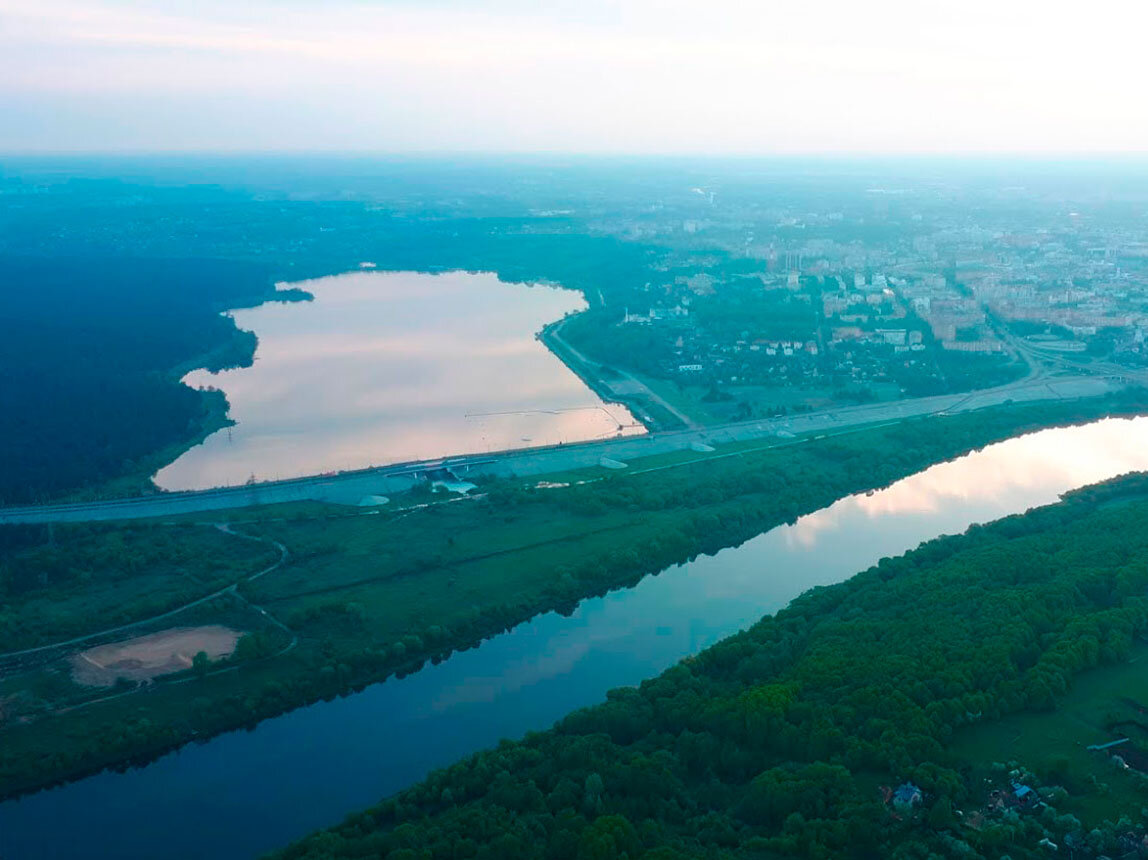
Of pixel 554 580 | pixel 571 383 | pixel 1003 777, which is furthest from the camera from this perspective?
pixel 571 383

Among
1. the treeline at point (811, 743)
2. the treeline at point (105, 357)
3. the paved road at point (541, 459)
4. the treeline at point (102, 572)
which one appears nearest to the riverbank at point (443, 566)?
the treeline at point (102, 572)

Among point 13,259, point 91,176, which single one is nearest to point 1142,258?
point 13,259

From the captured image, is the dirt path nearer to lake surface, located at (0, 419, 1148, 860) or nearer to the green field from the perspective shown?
lake surface, located at (0, 419, 1148, 860)

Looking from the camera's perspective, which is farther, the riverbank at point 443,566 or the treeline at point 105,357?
the treeline at point 105,357

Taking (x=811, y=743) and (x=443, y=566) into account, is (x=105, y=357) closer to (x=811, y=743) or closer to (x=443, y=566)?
(x=443, y=566)

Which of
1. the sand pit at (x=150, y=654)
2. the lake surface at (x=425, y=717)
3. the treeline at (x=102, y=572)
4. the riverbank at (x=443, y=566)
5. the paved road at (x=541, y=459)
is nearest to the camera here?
the lake surface at (x=425, y=717)

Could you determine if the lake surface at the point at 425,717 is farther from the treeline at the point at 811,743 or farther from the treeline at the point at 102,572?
the treeline at the point at 102,572

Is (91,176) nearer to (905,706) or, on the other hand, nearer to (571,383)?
(571,383)

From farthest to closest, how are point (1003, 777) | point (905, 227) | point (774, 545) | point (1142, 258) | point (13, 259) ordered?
1. point (905, 227)
2. point (13, 259)
3. point (1142, 258)
4. point (774, 545)
5. point (1003, 777)
